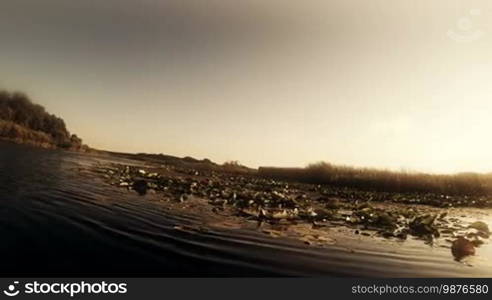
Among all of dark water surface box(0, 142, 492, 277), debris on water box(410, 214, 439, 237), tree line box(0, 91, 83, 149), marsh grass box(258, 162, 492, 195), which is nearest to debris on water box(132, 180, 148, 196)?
dark water surface box(0, 142, 492, 277)

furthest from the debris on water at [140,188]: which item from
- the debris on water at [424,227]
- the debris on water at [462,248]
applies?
the debris on water at [462,248]

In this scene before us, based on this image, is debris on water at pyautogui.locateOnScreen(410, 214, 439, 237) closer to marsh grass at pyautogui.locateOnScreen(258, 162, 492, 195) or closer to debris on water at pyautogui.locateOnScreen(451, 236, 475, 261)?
debris on water at pyautogui.locateOnScreen(451, 236, 475, 261)

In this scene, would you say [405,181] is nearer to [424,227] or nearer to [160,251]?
[424,227]

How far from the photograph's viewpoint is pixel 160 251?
9.66m

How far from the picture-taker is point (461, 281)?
947cm

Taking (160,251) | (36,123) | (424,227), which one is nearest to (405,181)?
(424,227)

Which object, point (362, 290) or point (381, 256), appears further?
point (381, 256)

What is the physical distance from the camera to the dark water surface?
333 inches

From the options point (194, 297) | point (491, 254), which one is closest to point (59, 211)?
point (194, 297)

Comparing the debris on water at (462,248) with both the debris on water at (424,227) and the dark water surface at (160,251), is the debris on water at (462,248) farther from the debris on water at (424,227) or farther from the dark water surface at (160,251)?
the debris on water at (424,227)

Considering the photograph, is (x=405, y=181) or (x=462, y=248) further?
(x=405, y=181)

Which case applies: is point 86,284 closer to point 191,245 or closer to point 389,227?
point 191,245

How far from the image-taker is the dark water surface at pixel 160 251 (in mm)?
8469

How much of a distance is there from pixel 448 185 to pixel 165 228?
3695 centimetres
